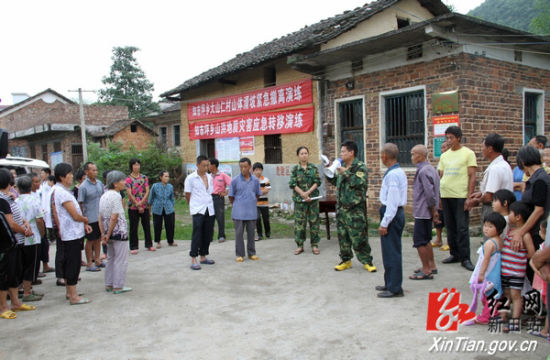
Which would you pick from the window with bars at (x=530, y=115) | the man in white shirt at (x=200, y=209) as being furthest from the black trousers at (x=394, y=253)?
the window with bars at (x=530, y=115)

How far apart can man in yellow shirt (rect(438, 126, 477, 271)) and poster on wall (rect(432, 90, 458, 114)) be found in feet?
10.4

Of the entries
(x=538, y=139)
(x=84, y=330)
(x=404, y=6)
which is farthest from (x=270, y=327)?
(x=404, y=6)

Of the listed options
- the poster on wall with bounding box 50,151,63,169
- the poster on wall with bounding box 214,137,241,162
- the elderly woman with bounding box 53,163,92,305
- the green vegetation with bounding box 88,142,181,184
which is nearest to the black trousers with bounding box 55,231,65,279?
the elderly woman with bounding box 53,163,92,305

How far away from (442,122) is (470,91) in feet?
2.65

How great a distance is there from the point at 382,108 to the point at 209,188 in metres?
5.31

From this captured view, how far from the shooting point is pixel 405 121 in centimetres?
966

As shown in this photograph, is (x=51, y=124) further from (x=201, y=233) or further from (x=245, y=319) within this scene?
(x=245, y=319)

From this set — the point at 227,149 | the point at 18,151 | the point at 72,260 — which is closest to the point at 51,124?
the point at 18,151

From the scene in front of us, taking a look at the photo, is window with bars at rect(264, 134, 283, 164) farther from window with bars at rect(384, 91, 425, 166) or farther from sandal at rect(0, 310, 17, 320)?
sandal at rect(0, 310, 17, 320)

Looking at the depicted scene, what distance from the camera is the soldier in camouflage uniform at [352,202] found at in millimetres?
5598

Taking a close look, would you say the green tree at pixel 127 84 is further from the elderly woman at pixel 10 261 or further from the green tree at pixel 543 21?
the elderly woman at pixel 10 261

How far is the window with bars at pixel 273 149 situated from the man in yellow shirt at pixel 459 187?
8.14 meters

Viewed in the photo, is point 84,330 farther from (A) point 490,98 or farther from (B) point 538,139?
(A) point 490,98

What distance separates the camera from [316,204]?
7.11 metres
